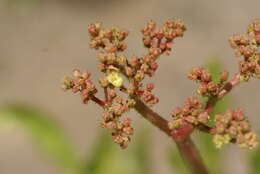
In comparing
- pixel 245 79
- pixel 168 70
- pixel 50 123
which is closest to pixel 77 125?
pixel 168 70

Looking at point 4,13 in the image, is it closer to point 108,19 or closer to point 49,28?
point 49,28

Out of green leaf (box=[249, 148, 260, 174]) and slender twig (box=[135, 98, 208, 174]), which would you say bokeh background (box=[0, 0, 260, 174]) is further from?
slender twig (box=[135, 98, 208, 174])

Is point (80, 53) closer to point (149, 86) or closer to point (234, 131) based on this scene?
point (149, 86)

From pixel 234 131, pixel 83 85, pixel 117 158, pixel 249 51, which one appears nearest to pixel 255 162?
pixel 117 158

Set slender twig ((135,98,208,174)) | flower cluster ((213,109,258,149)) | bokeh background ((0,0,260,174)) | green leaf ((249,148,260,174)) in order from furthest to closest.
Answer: bokeh background ((0,0,260,174)), green leaf ((249,148,260,174)), slender twig ((135,98,208,174)), flower cluster ((213,109,258,149))

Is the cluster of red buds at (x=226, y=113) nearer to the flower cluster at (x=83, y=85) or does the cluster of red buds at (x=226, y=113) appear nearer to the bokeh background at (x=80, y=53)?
the flower cluster at (x=83, y=85)

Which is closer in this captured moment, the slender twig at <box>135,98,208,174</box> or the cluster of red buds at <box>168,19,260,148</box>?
the cluster of red buds at <box>168,19,260,148</box>

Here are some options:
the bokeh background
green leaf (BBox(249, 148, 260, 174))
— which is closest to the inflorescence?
green leaf (BBox(249, 148, 260, 174))
